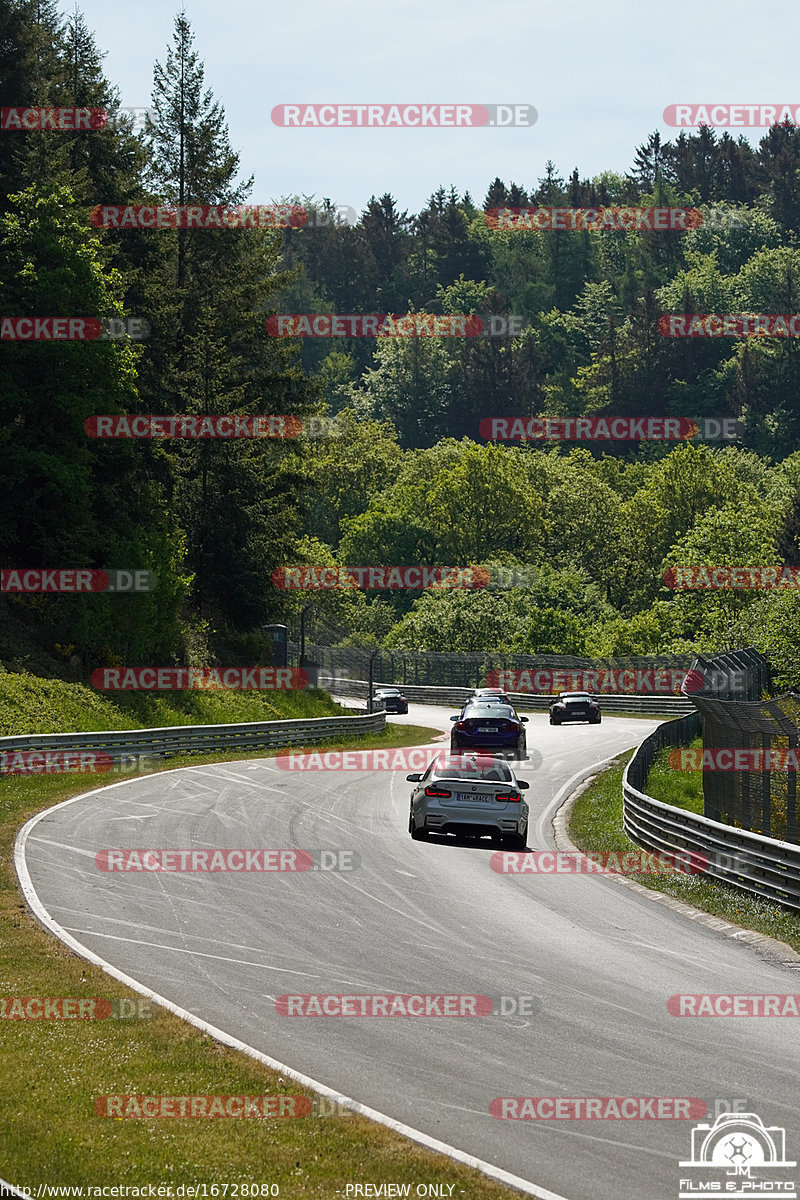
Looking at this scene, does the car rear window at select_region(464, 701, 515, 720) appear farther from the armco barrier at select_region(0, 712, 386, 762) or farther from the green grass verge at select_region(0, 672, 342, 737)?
the green grass verge at select_region(0, 672, 342, 737)

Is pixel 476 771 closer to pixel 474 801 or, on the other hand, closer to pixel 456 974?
pixel 474 801

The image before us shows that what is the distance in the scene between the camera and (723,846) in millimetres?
17734

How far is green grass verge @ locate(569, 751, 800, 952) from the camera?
15102 millimetres

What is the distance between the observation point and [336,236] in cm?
19125

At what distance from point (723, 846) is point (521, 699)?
53851mm

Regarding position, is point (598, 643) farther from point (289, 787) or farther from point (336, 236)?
point (336, 236)

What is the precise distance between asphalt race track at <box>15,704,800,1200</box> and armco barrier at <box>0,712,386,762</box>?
9278mm

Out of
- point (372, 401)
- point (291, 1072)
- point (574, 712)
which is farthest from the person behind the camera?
point (372, 401)

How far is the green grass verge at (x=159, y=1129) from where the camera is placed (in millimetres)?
7020

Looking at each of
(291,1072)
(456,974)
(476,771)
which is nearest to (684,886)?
(476,771)

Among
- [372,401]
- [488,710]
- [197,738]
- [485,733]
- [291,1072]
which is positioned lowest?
[197,738]

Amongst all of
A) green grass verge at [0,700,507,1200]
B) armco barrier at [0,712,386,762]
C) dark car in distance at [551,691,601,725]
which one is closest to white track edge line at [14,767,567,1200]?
green grass verge at [0,700,507,1200]

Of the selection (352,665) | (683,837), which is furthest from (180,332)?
(683,837)

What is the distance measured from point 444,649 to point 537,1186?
267 feet
